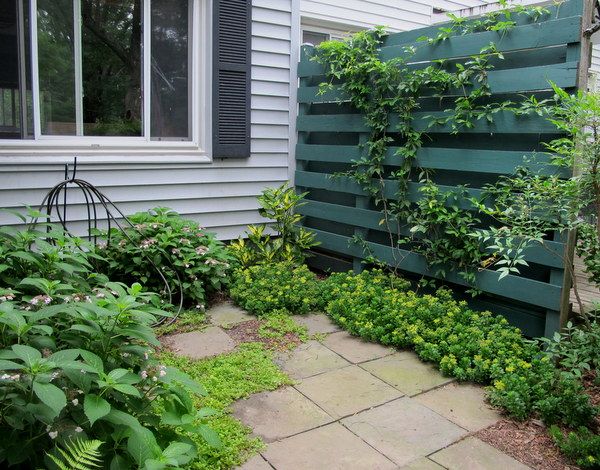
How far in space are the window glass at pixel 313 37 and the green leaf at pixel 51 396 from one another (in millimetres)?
5727

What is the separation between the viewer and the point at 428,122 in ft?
13.4

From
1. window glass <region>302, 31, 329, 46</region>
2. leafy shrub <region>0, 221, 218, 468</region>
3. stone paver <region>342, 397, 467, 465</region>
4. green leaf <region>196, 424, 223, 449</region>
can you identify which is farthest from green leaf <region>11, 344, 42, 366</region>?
window glass <region>302, 31, 329, 46</region>

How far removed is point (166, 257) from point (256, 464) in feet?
7.34

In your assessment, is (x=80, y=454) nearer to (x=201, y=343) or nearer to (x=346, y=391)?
(x=346, y=391)

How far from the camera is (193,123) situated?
16.1 feet

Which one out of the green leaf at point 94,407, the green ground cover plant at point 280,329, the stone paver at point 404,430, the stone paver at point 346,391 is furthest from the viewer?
the green ground cover plant at point 280,329

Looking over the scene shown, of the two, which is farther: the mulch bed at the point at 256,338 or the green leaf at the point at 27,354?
the mulch bed at the point at 256,338

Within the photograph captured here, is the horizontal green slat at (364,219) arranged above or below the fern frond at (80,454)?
above

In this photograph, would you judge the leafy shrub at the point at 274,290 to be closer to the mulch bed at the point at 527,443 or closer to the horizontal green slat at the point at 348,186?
the horizontal green slat at the point at 348,186

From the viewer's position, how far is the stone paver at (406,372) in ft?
10.2

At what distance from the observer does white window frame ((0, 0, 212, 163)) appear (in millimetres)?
4059

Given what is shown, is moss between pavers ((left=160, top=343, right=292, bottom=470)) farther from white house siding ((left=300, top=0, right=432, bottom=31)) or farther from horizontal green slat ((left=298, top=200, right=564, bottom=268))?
white house siding ((left=300, top=0, right=432, bottom=31))

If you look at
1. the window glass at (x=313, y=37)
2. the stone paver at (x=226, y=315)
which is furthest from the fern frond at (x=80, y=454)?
the window glass at (x=313, y=37)

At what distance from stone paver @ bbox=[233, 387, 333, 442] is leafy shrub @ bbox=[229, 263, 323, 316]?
1276 mm
